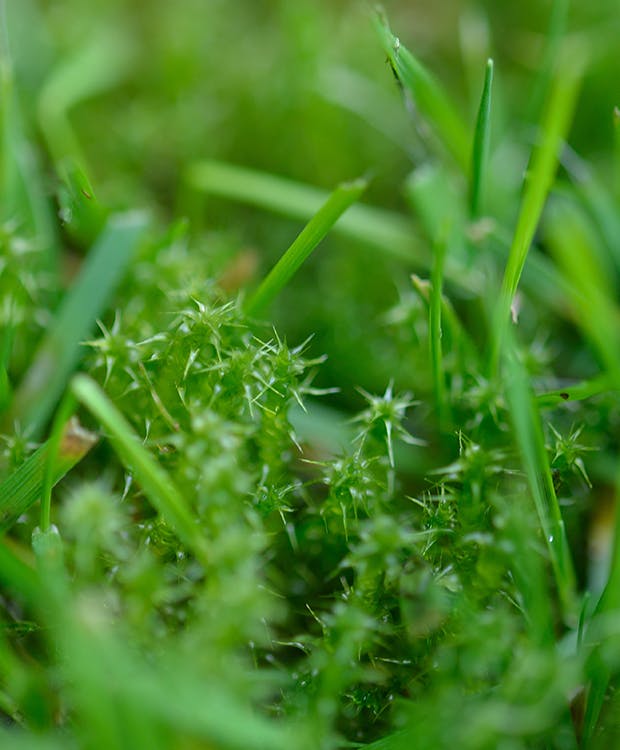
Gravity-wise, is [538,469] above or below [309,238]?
below

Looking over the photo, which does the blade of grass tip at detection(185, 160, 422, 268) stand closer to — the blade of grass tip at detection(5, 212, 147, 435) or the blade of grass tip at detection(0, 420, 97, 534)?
the blade of grass tip at detection(5, 212, 147, 435)

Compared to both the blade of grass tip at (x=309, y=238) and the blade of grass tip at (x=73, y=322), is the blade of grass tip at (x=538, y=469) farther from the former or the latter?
the blade of grass tip at (x=73, y=322)

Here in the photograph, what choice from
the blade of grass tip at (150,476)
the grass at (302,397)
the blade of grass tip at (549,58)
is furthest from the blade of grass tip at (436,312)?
the blade of grass tip at (549,58)

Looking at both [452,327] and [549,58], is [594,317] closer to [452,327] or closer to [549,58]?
[452,327]

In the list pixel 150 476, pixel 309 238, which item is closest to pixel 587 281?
pixel 309 238

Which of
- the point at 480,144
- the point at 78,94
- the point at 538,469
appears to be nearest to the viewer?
the point at 538,469

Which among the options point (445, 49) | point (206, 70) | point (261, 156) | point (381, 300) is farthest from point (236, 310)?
point (445, 49)

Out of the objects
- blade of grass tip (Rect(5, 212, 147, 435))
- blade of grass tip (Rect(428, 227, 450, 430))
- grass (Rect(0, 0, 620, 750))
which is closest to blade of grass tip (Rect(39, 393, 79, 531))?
grass (Rect(0, 0, 620, 750))
